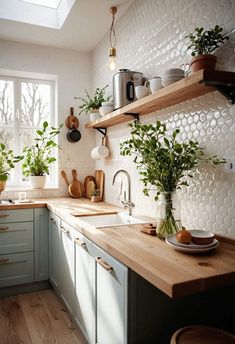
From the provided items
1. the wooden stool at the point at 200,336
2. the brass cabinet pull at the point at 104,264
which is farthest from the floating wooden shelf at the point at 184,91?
the wooden stool at the point at 200,336

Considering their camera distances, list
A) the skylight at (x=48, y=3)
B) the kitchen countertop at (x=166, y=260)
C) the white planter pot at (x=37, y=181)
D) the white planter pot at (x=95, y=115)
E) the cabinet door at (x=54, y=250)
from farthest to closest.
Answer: the white planter pot at (x=37, y=181) < the white planter pot at (x=95, y=115) < the skylight at (x=48, y=3) < the cabinet door at (x=54, y=250) < the kitchen countertop at (x=166, y=260)

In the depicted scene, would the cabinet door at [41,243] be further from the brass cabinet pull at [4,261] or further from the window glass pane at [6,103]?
the window glass pane at [6,103]

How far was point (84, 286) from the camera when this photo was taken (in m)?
1.95

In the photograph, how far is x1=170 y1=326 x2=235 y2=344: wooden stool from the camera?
4.13 ft

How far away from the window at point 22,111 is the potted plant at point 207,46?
7.66 feet

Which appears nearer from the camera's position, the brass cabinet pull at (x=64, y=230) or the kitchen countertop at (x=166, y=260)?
the kitchen countertop at (x=166, y=260)

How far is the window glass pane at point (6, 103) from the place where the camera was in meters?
3.37

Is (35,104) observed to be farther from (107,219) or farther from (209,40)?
(209,40)

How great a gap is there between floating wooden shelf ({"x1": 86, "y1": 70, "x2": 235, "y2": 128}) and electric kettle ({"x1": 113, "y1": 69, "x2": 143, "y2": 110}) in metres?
0.12

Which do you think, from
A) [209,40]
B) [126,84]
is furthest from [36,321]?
[209,40]

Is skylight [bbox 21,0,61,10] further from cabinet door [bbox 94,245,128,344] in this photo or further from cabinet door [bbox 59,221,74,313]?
cabinet door [bbox 94,245,128,344]

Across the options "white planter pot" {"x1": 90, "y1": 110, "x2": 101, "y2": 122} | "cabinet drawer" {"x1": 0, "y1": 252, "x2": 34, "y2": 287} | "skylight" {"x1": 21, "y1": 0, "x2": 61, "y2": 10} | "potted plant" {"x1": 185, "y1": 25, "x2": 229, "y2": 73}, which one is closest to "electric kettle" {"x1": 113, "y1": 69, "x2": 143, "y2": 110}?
"white planter pot" {"x1": 90, "y1": 110, "x2": 101, "y2": 122}

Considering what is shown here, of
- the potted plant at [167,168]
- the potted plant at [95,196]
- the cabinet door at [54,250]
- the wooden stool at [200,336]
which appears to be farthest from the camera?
the potted plant at [95,196]

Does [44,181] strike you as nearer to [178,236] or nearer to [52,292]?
[52,292]
